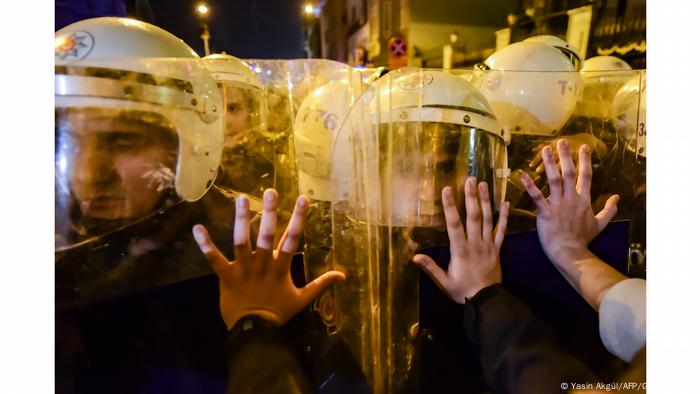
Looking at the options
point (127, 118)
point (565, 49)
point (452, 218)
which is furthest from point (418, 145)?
point (565, 49)

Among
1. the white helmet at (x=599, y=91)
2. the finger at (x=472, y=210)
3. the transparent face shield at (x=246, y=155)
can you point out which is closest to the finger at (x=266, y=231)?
the transparent face shield at (x=246, y=155)

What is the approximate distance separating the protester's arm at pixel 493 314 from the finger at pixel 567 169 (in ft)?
0.39

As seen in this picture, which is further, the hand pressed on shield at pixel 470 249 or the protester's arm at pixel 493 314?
the hand pressed on shield at pixel 470 249

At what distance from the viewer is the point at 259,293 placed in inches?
24.2

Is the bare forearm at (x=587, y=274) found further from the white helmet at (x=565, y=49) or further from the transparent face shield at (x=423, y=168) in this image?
the white helmet at (x=565, y=49)

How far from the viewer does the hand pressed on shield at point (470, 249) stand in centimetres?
69

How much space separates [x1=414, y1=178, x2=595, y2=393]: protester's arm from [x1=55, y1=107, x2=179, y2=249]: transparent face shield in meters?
0.47

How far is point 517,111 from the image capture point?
0.96 metres

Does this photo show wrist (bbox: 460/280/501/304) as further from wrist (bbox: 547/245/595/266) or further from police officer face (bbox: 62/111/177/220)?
police officer face (bbox: 62/111/177/220)

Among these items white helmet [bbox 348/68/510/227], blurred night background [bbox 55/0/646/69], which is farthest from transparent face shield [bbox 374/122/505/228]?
blurred night background [bbox 55/0/646/69]

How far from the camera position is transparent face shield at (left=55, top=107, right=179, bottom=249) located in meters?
0.52

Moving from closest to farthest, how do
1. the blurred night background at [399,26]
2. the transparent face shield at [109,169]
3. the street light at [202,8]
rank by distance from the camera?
the transparent face shield at [109,169], the blurred night background at [399,26], the street light at [202,8]
